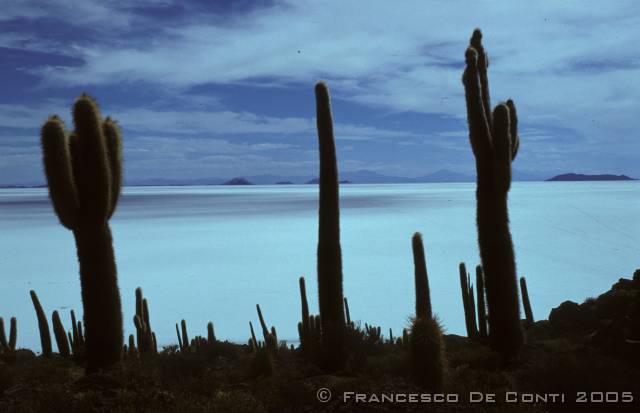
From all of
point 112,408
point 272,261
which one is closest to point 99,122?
point 112,408

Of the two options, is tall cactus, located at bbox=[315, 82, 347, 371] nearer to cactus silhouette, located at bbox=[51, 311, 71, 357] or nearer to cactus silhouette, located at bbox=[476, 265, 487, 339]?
cactus silhouette, located at bbox=[476, 265, 487, 339]

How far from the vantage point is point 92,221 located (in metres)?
11.9

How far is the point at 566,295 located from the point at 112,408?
25966mm

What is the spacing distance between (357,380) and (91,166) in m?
6.65

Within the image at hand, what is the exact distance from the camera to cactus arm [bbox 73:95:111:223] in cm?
1192

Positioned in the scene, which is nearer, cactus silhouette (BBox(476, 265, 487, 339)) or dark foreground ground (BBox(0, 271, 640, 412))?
dark foreground ground (BBox(0, 271, 640, 412))

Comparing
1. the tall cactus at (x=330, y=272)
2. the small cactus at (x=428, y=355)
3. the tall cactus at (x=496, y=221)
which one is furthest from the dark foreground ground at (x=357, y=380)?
the tall cactus at (x=496, y=221)

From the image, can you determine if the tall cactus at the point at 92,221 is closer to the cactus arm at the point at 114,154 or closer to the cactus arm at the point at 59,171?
the cactus arm at the point at 59,171

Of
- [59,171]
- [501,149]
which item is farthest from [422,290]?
[59,171]

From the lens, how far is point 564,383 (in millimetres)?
10062

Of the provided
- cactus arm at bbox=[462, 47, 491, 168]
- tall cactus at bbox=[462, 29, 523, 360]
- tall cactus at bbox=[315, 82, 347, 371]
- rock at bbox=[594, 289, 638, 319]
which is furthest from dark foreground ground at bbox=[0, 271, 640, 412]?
cactus arm at bbox=[462, 47, 491, 168]

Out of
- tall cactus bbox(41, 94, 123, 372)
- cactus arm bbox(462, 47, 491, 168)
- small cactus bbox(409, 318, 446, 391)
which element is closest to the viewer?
small cactus bbox(409, 318, 446, 391)

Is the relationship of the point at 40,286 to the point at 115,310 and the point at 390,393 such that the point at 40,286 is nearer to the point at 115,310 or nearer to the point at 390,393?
the point at 115,310

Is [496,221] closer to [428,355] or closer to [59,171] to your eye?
[428,355]
